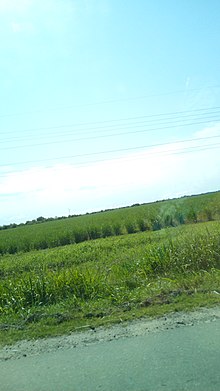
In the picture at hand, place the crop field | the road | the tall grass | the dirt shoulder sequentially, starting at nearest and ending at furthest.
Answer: the road < the dirt shoulder < the crop field < the tall grass

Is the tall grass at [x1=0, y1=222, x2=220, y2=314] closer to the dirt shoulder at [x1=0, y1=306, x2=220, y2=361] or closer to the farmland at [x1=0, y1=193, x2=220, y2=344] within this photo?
the farmland at [x1=0, y1=193, x2=220, y2=344]

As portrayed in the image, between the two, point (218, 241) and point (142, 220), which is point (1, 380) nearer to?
point (218, 241)

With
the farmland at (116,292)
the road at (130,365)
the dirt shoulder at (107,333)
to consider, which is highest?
the farmland at (116,292)

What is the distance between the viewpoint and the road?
11.1 feet

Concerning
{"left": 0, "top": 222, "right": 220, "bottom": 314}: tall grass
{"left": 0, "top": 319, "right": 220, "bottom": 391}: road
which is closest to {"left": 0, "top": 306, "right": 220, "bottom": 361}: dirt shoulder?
{"left": 0, "top": 319, "right": 220, "bottom": 391}: road

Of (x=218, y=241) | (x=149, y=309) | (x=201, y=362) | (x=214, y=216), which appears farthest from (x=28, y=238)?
(x=201, y=362)

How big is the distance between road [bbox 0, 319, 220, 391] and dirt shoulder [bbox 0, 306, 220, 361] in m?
0.13

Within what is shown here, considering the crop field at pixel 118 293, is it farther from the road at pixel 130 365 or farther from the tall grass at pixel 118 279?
the road at pixel 130 365

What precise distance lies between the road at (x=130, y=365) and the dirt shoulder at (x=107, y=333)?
0.13 meters

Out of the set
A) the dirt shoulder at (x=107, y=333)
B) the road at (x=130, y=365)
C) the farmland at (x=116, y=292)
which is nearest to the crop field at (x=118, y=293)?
the farmland at (x=116, y=292)

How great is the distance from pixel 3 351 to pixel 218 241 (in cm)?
646

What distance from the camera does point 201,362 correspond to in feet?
12.1

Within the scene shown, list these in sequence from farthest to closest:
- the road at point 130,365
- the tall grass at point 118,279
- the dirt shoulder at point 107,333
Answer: the tall grass at point 118,279
the dirt shoulder at point 107,333
the road at point 130,365

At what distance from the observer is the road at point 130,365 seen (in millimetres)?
3396
